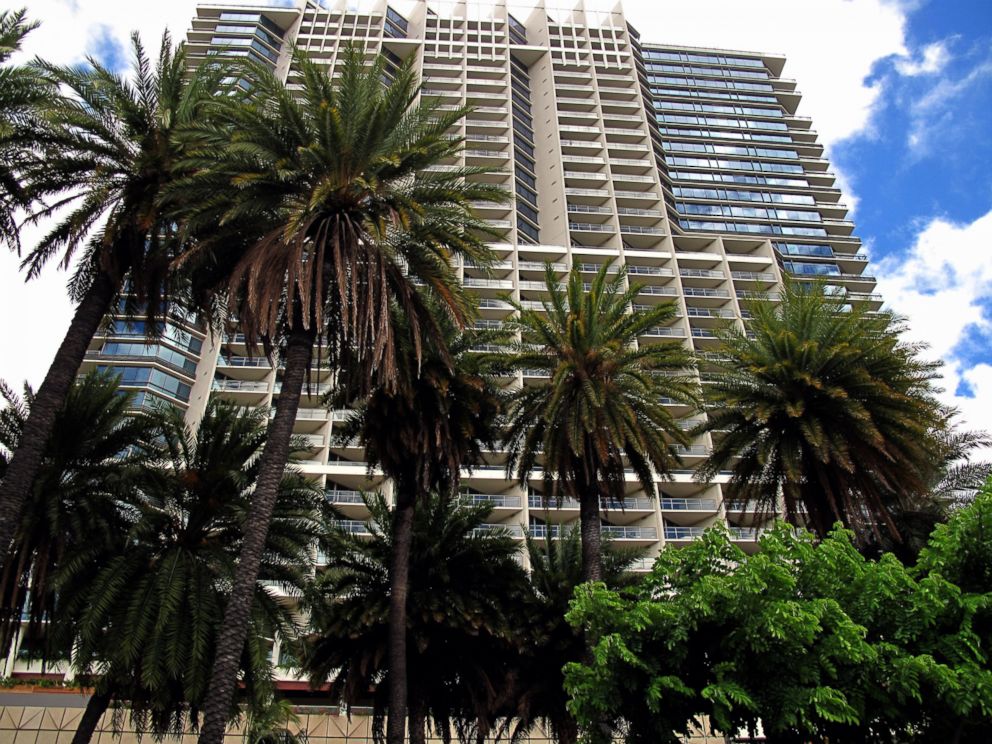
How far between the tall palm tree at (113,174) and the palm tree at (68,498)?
141 inches

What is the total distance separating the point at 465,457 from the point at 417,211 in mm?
8926

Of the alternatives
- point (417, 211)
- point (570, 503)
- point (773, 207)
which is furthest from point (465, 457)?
point (773, 207)

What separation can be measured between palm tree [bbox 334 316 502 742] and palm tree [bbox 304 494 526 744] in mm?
1079

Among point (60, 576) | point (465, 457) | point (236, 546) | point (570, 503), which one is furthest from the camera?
point (570, 503)

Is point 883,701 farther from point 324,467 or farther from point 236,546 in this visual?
point 324,467

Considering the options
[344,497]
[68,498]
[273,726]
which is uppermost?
[344,497]

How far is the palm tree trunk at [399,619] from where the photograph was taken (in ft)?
58.3

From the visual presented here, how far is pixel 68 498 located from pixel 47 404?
5784 mm

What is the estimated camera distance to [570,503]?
48.5 m

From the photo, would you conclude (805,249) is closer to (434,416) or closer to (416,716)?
(434,416)

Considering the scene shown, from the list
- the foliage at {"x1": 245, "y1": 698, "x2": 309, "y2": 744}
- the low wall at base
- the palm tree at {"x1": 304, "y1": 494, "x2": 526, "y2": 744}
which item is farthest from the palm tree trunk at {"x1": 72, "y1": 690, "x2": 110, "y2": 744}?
the palm tree at {"x1": 304, "y1": 494, "x2": 526, "y2": 744}

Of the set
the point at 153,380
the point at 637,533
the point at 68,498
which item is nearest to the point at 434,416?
the point at 68,498

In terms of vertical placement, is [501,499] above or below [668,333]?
below

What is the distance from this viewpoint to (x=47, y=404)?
14.2 meters
